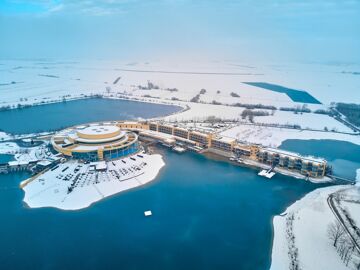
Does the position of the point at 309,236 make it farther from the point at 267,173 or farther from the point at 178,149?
the point at 178,149

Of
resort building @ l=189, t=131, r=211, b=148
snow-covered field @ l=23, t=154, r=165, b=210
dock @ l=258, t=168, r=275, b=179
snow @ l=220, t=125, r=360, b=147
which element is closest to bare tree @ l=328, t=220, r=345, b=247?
dock @ l=258, t=168, r=275, b=179

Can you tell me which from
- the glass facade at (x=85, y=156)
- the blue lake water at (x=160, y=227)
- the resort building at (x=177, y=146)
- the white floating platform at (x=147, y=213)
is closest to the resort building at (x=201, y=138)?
the resort building at (x=177, y=146)

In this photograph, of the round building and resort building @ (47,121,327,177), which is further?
the round building

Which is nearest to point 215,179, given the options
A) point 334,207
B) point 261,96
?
point 334,207

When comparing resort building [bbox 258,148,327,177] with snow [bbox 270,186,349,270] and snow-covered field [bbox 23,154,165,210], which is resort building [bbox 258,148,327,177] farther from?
snow-covered field [bbox 23,154,165,210]

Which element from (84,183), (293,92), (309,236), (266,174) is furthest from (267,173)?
(293,92)

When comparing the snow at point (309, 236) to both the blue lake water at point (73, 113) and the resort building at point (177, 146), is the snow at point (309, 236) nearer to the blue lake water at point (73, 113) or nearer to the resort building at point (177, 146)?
the resort building at point (177, 146)
